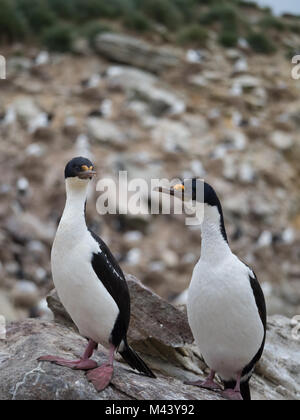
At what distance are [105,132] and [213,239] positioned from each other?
15218mm

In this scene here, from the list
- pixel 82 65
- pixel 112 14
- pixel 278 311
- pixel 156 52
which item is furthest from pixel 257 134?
pixel 112 14

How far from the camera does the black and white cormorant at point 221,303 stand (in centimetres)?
450

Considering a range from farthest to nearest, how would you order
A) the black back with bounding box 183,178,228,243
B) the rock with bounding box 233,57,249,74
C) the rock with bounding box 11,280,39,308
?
1. the rock with bounding box 233,57,249,74
2. the rock with bounding box 11,280,39,308
3. the black back with bounding box 183,178,228,243

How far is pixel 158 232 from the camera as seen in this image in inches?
655

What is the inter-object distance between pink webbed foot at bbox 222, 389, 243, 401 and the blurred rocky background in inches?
297

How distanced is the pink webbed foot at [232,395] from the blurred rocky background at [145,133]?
7.53 meters

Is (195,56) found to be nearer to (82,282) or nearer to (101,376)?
(82,282)

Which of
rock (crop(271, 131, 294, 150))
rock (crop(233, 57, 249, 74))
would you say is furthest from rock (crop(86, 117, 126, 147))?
rock (crop(233, 57, 249, 74))

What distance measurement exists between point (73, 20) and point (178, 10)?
19.7 feet

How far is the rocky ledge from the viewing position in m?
4.01
